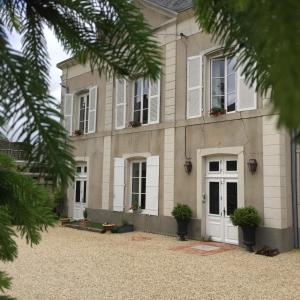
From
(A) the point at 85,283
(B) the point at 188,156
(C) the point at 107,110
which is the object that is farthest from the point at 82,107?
(A) the point at 85,283

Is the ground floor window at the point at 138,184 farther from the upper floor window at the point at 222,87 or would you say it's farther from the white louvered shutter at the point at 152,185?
the upper floor window at the point at 222,87

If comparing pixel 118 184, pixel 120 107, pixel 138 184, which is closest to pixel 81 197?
pixel 118 184

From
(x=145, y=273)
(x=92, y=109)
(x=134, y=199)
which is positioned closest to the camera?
(x=145, y=273)

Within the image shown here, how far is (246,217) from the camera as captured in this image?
28.4 feet

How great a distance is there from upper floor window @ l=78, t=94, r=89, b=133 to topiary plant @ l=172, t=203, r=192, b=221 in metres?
5.84

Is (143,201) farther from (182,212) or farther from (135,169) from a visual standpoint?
(182,212)

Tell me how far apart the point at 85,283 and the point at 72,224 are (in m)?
7.56

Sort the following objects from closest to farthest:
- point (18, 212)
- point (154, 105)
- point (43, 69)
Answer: point (43, 69), point (18, 212), point (154, 105)

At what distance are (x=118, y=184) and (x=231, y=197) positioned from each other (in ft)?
13.8

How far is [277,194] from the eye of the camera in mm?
8742

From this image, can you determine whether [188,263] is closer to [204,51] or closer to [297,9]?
[204,51]

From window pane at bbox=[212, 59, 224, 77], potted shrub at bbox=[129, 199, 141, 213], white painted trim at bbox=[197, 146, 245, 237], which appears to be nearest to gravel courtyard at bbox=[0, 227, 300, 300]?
white painted trim at bbox=[197, 146, 245, 237]

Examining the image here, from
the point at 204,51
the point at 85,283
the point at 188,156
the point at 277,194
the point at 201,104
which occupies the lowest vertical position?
the point at 85,283

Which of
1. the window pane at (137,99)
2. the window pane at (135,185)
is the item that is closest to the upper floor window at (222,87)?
the window pane at (137,99)
